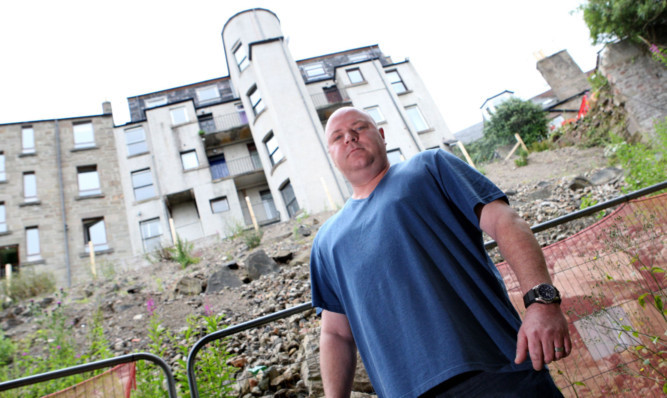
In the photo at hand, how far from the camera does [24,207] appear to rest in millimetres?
18531

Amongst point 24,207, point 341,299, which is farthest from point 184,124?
point 341,299

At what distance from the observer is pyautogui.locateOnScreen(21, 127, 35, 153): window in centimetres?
2000

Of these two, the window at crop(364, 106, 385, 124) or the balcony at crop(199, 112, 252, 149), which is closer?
the window at crop(364, 106, 385, 124)

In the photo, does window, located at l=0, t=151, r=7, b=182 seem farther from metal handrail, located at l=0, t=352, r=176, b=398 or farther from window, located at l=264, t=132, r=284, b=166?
metal handrail, located at l=0, t=352, r=176, b=398

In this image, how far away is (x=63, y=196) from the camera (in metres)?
19.2

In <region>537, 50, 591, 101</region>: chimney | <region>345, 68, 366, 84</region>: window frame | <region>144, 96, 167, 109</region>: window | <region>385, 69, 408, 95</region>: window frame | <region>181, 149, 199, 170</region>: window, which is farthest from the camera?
<region>537, 50, 591, 101</region>: chimney

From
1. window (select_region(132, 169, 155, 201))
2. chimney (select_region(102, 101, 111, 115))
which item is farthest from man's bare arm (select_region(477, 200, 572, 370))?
chimney (select_region(102, 101, 111, 115))

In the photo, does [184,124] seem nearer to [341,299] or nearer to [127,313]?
[127,313]

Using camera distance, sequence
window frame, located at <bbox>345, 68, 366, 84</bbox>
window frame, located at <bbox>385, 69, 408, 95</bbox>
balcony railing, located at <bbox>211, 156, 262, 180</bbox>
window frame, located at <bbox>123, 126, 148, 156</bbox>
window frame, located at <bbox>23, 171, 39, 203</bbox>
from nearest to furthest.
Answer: window frame, located at <bbox>23, 171, 39, 203</bbox> < window frame, located at <bbox>123, 126, 148, 156</bbox> < balcony railing, located at <bbox>211, 156, 262, 180</bbox> < window frame, located at <bbox>345, 68, 366, 84</bbox> < window frame, located at <bbox>385, 69, 408, 95</bbox>

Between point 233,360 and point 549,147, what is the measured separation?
59.7 feet

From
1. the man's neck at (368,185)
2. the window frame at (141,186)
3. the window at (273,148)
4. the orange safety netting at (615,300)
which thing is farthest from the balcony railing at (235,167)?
the man's neck at (368,185)

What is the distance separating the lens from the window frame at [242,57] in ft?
68.1

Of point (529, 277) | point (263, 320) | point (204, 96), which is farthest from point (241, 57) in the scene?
point (529, 277)

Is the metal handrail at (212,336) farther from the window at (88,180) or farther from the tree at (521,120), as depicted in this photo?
the tree at (521,120)
